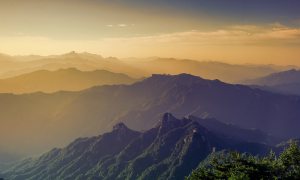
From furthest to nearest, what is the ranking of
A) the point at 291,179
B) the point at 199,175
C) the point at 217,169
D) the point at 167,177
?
the point at 167,177 < the point at 217,169 < the point at 199,175 < the point at 291,179

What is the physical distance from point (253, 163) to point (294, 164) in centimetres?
1310

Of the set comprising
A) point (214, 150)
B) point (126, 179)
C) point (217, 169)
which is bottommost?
point (126, 179)

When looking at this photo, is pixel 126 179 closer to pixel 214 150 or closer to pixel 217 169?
pixel 214 150

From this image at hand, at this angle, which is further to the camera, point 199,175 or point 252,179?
point 199,175

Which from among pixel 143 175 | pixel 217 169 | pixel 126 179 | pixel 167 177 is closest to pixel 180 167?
pixel 167 177

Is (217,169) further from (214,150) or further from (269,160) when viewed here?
(214,150)

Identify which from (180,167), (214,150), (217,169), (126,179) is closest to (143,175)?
(126,179)

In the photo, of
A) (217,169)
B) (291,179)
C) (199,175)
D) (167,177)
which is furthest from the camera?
(167,177)

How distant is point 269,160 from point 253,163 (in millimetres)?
6527

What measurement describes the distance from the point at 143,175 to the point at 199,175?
15397 cm

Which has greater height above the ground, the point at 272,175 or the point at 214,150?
the point at 272,175

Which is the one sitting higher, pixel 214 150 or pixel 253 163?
pixel 253 163

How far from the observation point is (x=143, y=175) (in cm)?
19662

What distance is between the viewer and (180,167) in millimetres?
199625
